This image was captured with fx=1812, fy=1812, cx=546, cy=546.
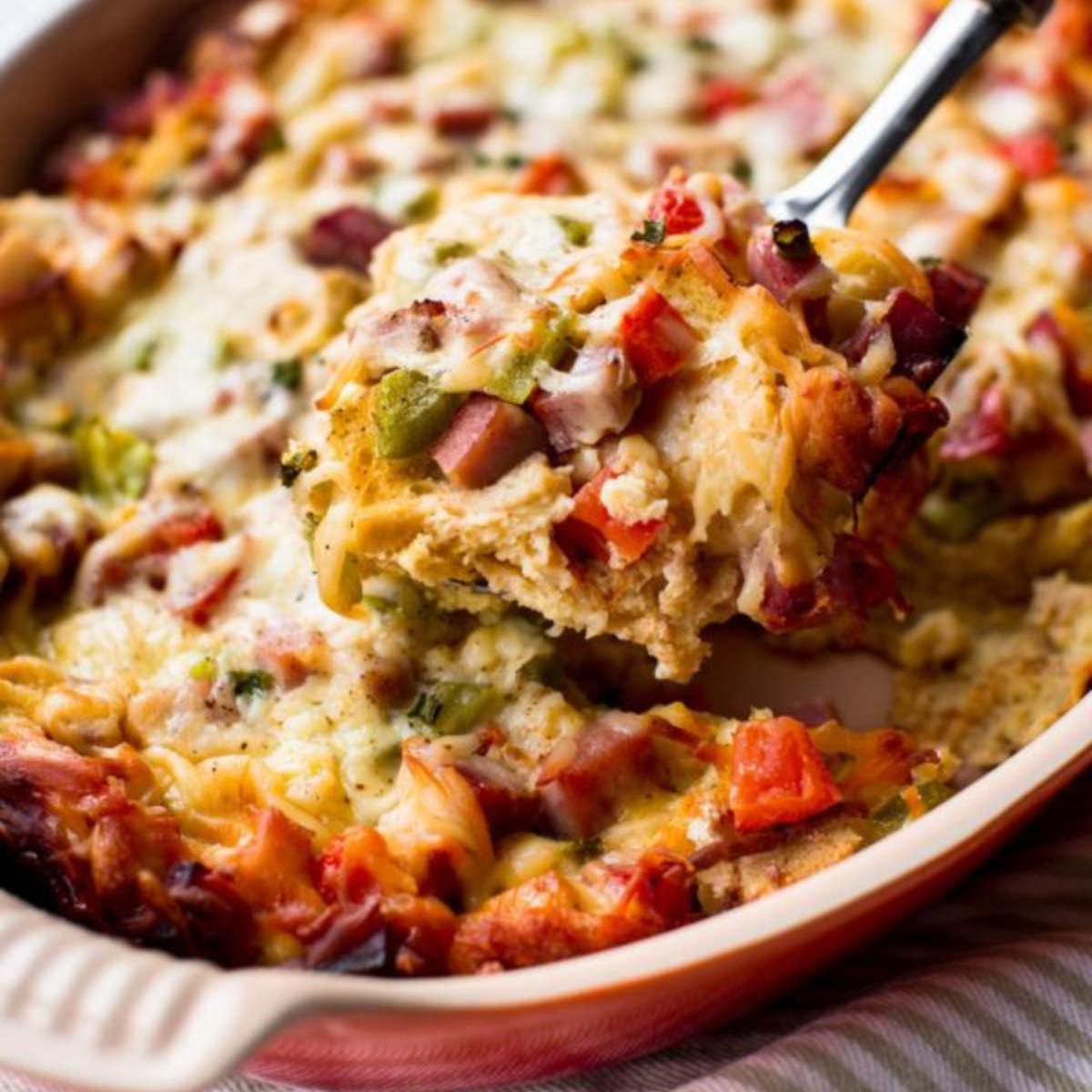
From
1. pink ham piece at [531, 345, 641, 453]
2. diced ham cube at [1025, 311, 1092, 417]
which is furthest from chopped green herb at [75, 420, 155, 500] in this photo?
diced ham cube at [1025, 311, 1092, 417]

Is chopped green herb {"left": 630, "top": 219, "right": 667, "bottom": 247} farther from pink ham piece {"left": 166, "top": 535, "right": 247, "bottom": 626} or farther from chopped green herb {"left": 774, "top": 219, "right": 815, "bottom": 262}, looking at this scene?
pink ham piece {"left": 166, "top": 535, "right": 247, "bottom": 626}

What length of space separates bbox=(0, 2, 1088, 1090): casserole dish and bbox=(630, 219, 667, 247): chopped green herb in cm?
90

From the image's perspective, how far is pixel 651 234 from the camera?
2.69 meters

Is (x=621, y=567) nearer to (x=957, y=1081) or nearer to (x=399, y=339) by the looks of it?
(x=399, y=339)

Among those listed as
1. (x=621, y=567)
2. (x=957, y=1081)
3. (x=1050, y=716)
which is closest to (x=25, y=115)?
(x=621, y=567)

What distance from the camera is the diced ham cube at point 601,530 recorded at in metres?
2.51

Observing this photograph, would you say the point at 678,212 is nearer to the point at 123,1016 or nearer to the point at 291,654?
the point at 291,654

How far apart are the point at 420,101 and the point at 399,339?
1532mm

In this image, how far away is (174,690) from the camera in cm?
280

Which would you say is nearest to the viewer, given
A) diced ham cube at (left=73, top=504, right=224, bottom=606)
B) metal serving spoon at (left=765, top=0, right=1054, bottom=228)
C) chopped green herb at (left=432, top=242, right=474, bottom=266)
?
chopped green herb at (left=432, top=242, right=474, bottom=266)

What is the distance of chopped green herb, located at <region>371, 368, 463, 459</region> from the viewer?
256 centimetres

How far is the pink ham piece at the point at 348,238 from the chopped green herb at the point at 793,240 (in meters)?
1.11

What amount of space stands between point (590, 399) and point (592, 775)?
1.77ft

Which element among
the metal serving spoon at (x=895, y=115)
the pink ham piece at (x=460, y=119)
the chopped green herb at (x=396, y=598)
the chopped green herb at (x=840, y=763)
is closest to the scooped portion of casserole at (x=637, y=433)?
the chopped green herb at (x=396, y=598)
